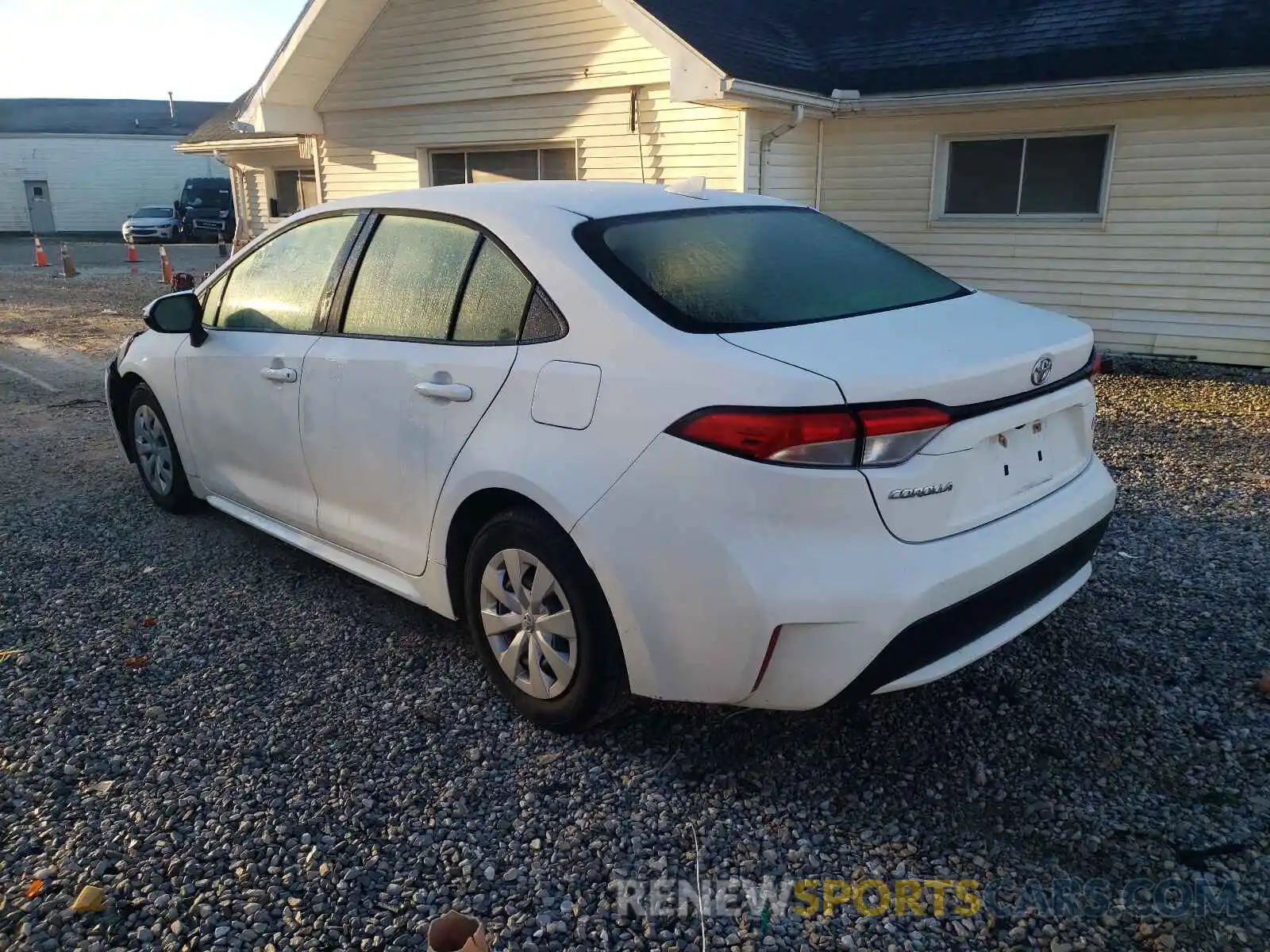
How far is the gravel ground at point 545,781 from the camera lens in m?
2.42

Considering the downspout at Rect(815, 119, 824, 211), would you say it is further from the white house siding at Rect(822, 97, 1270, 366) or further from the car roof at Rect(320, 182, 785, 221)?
the car roof at Rect(320, 182, 785, 221)

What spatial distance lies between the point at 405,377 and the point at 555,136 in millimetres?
9600

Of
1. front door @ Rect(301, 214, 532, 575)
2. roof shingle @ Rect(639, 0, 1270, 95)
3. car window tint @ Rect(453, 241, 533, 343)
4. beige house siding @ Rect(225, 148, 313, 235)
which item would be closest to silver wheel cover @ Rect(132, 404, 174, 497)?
front door @ Rect(301, 214, 532, 575)

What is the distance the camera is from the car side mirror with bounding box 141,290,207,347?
4402mm

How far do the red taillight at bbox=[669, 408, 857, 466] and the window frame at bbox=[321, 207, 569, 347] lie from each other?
0.71 meters

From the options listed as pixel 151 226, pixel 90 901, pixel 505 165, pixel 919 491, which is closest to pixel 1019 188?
pixel 505 165

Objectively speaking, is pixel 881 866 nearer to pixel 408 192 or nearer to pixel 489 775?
pixel 489 775

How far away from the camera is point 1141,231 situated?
9.87m

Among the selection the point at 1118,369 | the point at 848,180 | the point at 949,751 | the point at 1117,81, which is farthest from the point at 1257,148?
the point at 949,751

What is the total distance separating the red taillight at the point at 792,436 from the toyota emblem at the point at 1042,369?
0.74 metres

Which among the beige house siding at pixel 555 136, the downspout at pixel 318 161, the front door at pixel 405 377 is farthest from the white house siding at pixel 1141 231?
the front door at pixel 405 377

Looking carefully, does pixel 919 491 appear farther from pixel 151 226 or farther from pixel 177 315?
pixel 151 226

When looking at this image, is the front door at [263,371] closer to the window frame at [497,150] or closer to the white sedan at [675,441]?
the white sedan at [675,441]

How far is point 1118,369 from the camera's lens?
1005 centimetres
